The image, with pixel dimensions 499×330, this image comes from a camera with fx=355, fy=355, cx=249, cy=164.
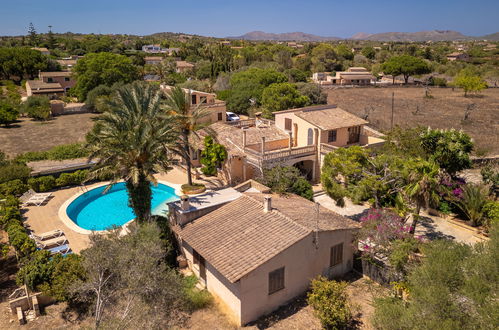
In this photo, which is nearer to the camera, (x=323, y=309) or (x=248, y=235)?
(x=323, y=309)

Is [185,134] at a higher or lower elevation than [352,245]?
higher

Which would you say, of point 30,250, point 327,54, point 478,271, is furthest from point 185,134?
point 327,54

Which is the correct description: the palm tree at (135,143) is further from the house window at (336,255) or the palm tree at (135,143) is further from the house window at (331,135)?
the house window at (331,135)

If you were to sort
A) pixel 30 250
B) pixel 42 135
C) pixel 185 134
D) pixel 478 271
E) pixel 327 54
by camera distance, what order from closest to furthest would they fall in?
1. pixel 478 271
2. pixel 30 250
3. pixel 185 134
4. pixel 42 135
5. pixel 327 54

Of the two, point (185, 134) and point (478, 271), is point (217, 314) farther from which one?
point (185, 134)

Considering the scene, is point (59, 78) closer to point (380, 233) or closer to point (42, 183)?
point (42, 183)

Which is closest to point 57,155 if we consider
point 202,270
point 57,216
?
point 57,216

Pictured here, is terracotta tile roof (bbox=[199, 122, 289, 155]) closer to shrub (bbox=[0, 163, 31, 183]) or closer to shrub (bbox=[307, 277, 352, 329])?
shrub (bbox=[0, 163, 31, 183])
